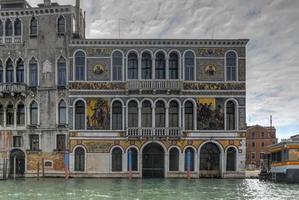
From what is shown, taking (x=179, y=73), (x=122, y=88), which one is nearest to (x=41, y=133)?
(x=122, y=88)

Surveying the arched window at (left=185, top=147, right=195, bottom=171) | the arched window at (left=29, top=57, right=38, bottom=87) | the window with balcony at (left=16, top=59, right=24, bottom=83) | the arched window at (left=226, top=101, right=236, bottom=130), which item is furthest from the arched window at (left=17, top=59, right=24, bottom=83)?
the arched window at (left=226, top=101, right=236, bottom=130)

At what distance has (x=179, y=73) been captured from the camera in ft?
122

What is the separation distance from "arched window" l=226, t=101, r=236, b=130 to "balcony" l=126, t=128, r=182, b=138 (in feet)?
11.4

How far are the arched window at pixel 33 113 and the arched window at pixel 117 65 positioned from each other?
19.7 ft

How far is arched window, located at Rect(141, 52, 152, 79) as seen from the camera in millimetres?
37719

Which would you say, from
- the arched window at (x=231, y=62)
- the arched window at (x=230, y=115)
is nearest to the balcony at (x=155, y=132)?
the arched window at (x=230, y=115)

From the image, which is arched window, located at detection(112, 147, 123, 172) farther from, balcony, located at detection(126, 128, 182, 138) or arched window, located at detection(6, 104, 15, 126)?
arched window, located at detection(6, 104, 15, 126)

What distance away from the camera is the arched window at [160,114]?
3731 centimetres

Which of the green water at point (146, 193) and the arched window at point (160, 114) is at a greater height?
the arched window at point (160, 114)

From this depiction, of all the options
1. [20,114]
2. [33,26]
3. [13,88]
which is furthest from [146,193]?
[33,26]

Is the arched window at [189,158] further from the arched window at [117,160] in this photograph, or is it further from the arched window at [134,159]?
the arched window at [117,160]

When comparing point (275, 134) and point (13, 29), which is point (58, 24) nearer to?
point (13, 29)

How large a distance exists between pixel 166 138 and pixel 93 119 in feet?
17.0

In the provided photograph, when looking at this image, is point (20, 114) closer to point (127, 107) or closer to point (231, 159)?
point (127, 107)
